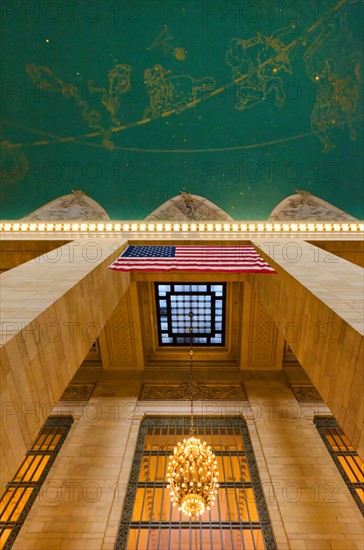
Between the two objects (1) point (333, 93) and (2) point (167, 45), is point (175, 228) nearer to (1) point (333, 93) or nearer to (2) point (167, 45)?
(2) point (167, 45)

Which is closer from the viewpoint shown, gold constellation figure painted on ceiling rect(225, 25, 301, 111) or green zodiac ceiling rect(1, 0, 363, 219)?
green zodiac ceiling rect(1, 0, 363, 219)

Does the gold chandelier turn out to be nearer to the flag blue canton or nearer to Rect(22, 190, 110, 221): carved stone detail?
the flag blue canton

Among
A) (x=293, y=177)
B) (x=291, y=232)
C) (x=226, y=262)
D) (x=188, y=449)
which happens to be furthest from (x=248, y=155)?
(x=188, y=449)

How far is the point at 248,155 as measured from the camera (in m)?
8.27

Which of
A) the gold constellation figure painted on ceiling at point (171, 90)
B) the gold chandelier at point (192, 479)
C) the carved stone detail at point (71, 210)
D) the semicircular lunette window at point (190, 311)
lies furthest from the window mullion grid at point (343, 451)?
the gold constellation figure painted on ceiling at point (171, 90)

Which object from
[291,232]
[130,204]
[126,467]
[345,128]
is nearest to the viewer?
[126,467]

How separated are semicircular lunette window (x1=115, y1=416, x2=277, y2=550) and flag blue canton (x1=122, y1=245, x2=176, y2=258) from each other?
4.48 meters

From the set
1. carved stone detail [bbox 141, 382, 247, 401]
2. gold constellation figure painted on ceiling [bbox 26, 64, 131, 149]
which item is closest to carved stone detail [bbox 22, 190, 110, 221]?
gold constellation figure painted on ceiling [bbox 26, 64, 131, 149]

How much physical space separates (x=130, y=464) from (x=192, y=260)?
187 inches

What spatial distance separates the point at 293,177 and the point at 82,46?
6.28 meters

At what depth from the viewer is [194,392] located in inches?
344

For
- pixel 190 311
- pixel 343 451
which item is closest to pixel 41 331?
pixel 190 311

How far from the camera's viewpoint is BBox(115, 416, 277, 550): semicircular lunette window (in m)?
5.68

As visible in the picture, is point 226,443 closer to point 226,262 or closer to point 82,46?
point 226,262
